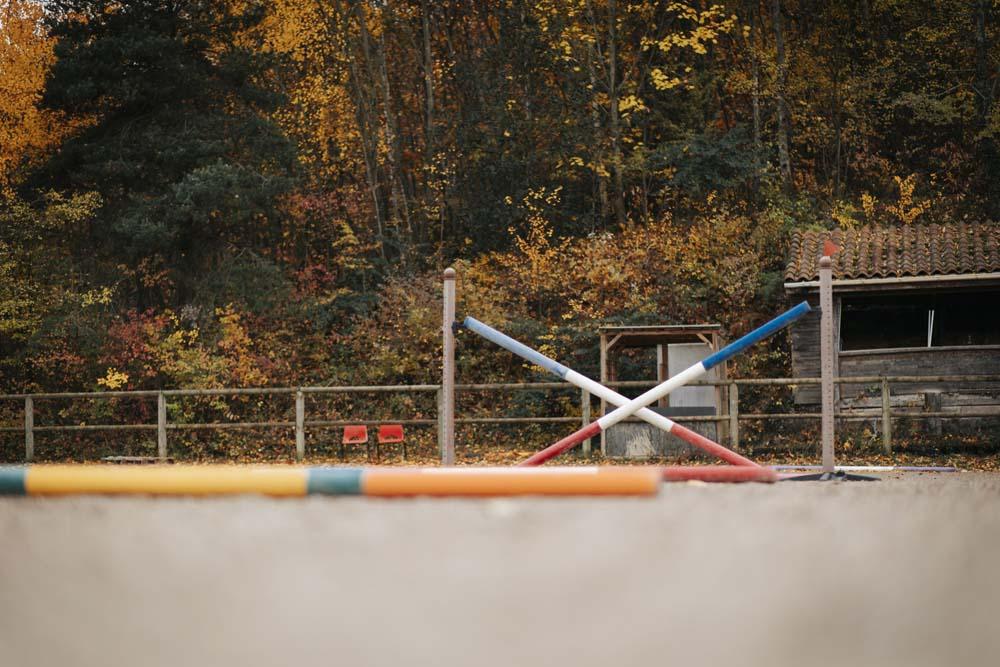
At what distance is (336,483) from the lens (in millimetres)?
5270

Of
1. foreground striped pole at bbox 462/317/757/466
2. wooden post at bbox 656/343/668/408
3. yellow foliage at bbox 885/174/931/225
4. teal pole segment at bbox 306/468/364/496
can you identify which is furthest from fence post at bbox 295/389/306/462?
yellow foliage at bbox 885/174/931/225

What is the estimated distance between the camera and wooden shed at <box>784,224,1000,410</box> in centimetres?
1903

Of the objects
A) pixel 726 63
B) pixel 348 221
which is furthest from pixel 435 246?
pixel 726 63

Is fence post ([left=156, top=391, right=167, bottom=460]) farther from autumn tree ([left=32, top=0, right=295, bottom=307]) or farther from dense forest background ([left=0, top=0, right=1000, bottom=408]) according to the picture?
autumn tree ([left=32, top=0, right=295, bottom=307])

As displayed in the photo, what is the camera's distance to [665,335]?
19.0 meters

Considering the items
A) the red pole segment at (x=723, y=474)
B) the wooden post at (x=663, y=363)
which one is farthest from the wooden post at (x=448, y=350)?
the wooden post at (x=663, y=363)

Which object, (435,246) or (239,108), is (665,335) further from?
(239,108)

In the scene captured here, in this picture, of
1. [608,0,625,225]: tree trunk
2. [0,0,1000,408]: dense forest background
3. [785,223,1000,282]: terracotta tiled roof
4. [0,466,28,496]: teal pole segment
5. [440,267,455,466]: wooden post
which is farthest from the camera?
[608,0,625,225]: tree trunk

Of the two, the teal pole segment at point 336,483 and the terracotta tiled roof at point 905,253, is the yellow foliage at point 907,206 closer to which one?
the terracotta tiled roof at point 905,253

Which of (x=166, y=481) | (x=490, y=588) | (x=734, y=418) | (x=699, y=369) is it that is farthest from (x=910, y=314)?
(x=490, y=588)

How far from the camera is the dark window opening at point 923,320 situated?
19.6 metres

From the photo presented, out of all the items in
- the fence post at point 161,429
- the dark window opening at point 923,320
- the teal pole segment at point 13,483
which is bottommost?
the fence post at point 161,429

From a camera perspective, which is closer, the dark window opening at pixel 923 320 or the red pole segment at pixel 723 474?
the red pole segment at pixel 723 474

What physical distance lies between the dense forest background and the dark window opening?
236 cm
